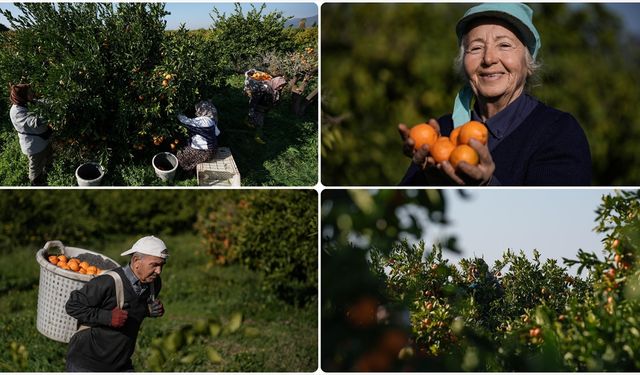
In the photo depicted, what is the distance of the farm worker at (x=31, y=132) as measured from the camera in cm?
511

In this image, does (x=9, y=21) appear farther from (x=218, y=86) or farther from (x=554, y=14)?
(x=554, y=14)

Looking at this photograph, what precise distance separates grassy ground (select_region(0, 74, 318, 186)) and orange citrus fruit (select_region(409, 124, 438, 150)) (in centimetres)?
294

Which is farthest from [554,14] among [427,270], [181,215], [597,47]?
[181,215]

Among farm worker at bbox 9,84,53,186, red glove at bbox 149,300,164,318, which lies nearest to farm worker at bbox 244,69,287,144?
farm worker at bbox 9,84,53,186

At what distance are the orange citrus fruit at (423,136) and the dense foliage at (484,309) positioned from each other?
47 centimetres

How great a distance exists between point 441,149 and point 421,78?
127 cm

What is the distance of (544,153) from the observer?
280 cm

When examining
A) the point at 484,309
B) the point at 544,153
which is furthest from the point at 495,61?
the point at 484,309

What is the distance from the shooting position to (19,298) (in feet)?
19.0

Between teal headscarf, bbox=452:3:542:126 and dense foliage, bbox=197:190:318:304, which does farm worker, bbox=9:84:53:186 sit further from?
teal headscarf, bbox=452:3:542:126

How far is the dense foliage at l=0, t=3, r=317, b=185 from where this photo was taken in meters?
5.13

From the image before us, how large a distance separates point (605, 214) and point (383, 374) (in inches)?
63.0

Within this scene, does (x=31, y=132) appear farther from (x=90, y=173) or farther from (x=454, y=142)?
(x=454, y=142)

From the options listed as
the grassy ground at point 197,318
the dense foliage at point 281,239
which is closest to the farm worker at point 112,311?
the grassy ground at point 197,318
